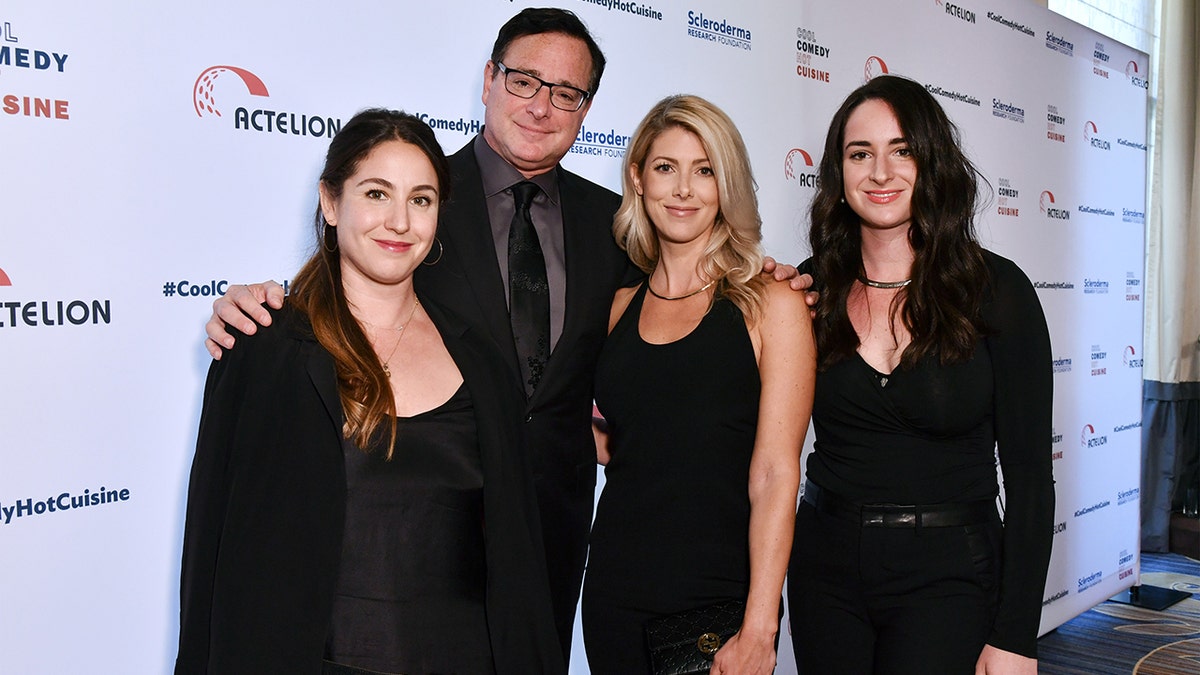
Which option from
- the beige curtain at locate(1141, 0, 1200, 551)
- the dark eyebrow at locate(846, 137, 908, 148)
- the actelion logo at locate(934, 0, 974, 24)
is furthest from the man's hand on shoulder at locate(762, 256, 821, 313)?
the beige curtain at locate(1141, 0, 1200, 551)

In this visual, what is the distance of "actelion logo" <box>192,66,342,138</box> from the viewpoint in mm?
2354

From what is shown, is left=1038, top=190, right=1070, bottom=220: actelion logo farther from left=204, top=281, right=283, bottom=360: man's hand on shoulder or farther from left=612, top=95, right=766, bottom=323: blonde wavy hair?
left=204, top=281, right=283, bottom=360: man's hand on shoulder

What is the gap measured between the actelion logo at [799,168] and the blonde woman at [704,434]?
1.81 meters

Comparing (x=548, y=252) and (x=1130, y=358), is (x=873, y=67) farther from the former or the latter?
(x=1130, y=358)

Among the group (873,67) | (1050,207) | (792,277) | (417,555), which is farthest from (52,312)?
(1050,207)

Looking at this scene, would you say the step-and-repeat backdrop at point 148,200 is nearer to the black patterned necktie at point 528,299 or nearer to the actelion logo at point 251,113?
the actelion logo at point 251,113

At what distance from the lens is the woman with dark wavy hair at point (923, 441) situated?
2.06 m

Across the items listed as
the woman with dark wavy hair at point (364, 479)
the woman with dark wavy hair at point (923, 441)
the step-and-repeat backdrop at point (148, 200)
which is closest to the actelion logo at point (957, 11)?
the step-and-repeat backdrop at point (148, 200)

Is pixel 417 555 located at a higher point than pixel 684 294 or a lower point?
lower

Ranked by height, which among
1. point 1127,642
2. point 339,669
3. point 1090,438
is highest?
point 339,669

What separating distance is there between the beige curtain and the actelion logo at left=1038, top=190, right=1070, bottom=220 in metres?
1.77

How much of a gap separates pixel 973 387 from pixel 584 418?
87cm

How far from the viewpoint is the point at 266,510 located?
170cm

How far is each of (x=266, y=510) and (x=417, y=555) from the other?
0.88ft
